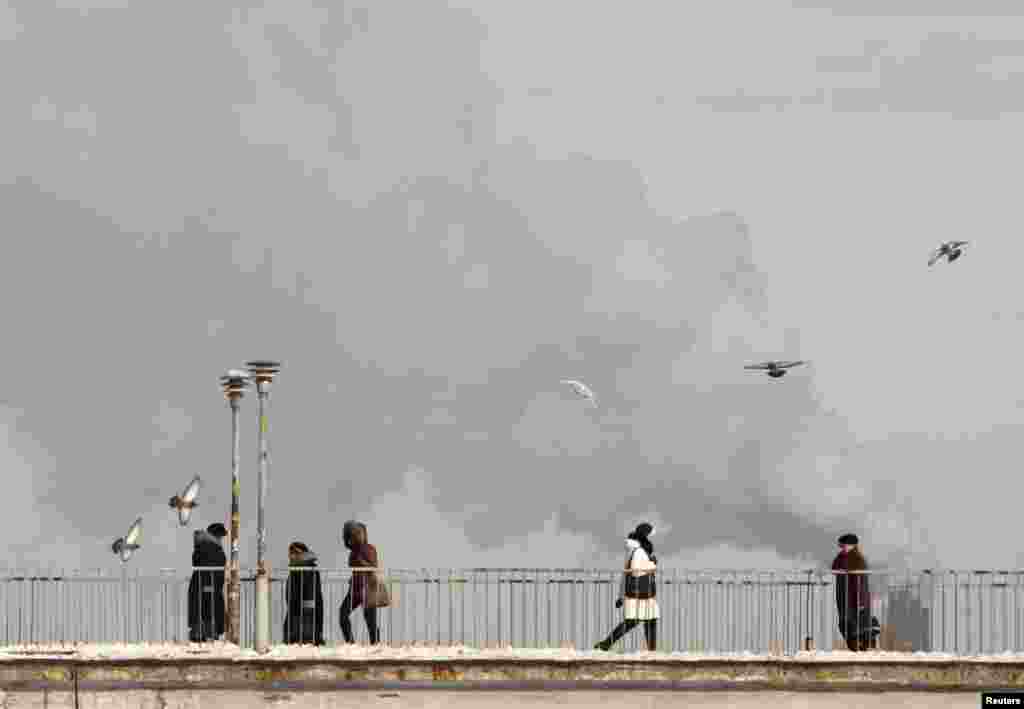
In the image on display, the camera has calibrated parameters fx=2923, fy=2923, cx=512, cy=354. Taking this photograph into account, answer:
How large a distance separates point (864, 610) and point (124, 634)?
35.7ft

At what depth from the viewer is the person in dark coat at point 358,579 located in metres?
42.0

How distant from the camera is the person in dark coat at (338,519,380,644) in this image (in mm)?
42000

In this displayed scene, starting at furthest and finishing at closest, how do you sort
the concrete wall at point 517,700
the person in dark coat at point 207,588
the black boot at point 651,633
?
the person in dark coat at point 207,588 < the black boot at point 651,633 < the concrete wall at point 517,700

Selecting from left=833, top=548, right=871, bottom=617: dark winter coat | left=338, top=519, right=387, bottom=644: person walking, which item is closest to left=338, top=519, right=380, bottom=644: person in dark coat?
left=338, top=519, right=387, bottom=644: person walking

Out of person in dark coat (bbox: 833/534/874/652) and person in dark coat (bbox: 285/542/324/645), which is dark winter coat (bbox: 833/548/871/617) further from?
person in dark coat (bbox: 285/542/324/645)

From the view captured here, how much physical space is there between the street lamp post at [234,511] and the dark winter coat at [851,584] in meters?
8.61

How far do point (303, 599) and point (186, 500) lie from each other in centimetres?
402

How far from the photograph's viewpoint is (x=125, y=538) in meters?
45.8

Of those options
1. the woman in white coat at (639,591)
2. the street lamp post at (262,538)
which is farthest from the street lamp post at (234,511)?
the woman in white coat at (639,591)

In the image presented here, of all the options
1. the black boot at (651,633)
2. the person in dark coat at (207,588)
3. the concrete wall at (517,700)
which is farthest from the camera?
the person in dark coat at (207,588)

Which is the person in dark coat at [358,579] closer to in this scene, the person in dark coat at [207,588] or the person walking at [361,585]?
the person walking at [361,585]

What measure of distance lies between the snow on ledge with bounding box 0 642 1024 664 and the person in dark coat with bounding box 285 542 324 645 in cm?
57

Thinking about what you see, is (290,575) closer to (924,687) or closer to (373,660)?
(373,660)

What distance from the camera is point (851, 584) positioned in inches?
1615
